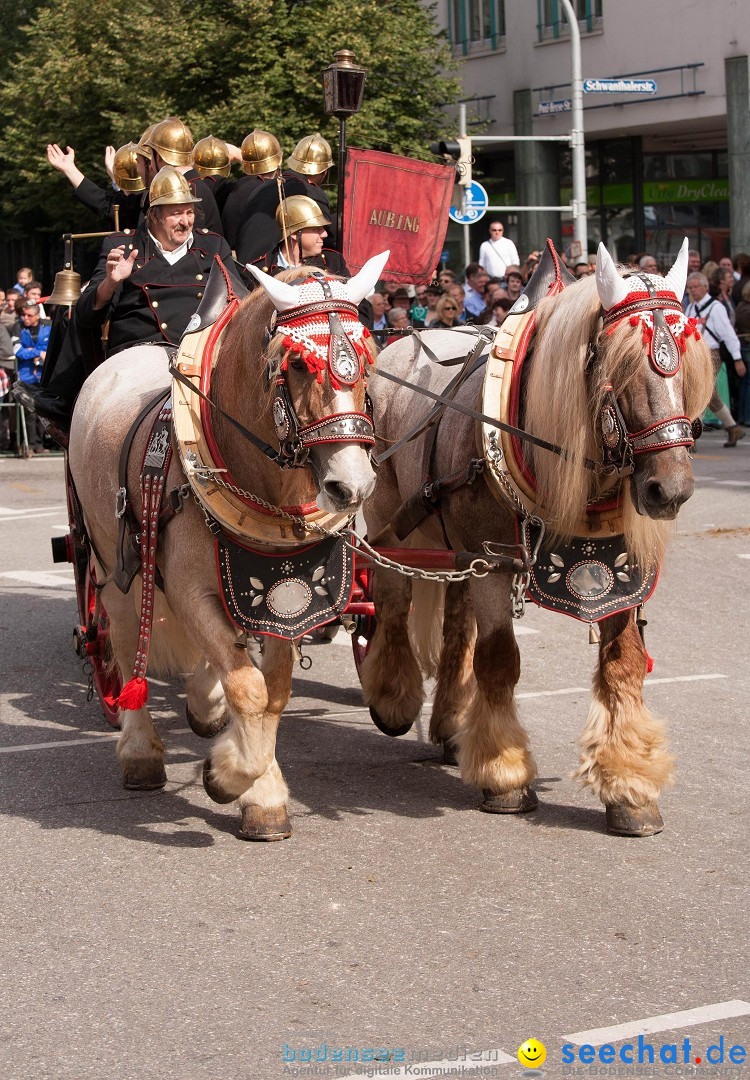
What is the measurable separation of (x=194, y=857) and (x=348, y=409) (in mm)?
1670

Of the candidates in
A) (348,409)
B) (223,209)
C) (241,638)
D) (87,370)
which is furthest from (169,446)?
(223,209)

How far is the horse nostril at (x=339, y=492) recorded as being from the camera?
4449mm

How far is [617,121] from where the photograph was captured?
32031 millimetres

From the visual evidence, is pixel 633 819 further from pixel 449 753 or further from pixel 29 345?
pixel 29 345

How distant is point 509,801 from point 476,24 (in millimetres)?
31386

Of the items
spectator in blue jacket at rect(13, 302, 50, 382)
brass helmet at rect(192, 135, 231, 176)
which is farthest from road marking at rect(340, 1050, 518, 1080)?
spectator in blue jacket at rect(13, 302, 50, 382)

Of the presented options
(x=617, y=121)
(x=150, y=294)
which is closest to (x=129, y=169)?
(x=150, y=294)

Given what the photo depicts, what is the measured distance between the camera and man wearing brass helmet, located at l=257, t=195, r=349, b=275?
22.6ft

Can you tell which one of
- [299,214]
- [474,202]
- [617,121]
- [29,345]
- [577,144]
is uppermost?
[617,121]

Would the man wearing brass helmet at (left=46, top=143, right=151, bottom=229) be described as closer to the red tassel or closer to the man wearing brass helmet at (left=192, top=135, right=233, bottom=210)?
the man wearing brass helmet at (left=192, top=135, right=233, bottom=210)

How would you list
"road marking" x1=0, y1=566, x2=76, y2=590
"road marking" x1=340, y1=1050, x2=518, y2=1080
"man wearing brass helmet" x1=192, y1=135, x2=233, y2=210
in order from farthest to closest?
"road marking" x1=0, y1=566, x2=76, y2=590 → "man wearing brass helmet" x1=192, y1=135, x2=233, y2=210 → "road marking" x1=340, y1=1050, x2=518, y2=1080

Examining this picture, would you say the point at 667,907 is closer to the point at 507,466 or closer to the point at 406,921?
the point at 406,921

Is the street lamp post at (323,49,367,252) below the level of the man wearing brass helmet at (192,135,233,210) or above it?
above

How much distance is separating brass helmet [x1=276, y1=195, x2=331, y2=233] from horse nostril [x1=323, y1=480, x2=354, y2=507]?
2646 mm
